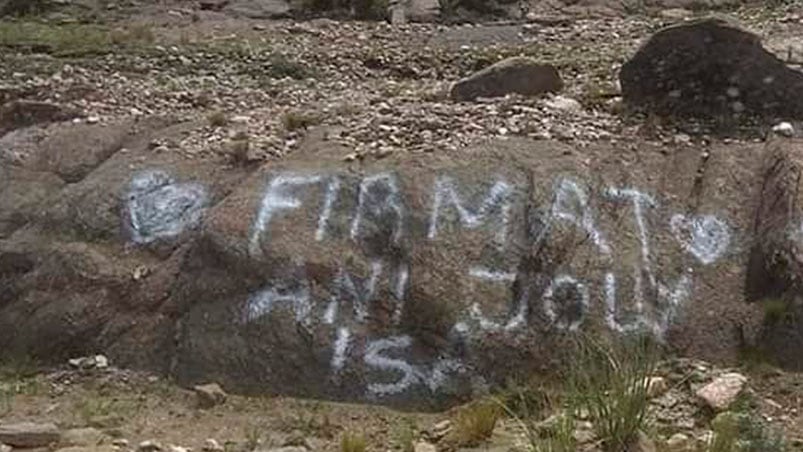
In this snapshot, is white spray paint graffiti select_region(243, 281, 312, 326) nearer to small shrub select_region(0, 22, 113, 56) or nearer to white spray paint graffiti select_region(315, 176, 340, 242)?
white spray paint graffiti select_region(315, 176, 340, 242)

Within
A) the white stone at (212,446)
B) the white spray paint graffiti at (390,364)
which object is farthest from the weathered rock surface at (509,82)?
the white stone at (212,446)

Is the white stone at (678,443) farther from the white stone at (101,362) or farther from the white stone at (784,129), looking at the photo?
the white stone at (101,362)

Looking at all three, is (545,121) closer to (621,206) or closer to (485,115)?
(485,115)

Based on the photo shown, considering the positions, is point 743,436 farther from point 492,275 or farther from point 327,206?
point 327,206

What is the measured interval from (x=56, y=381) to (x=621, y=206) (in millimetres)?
3213

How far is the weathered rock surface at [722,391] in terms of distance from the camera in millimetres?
6957

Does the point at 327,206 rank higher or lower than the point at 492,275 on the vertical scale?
higher

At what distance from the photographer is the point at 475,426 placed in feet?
22.0

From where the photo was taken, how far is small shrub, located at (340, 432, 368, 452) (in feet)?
22.0

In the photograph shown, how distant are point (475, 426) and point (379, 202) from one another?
1.87 m

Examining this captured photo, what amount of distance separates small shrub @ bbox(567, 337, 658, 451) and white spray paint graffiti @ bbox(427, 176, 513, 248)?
1.37 m

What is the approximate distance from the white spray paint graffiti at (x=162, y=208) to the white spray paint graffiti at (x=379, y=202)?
98 centimetres

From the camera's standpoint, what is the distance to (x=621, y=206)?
321 inches

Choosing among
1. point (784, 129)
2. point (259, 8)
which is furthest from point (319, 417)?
point (259, 8)
